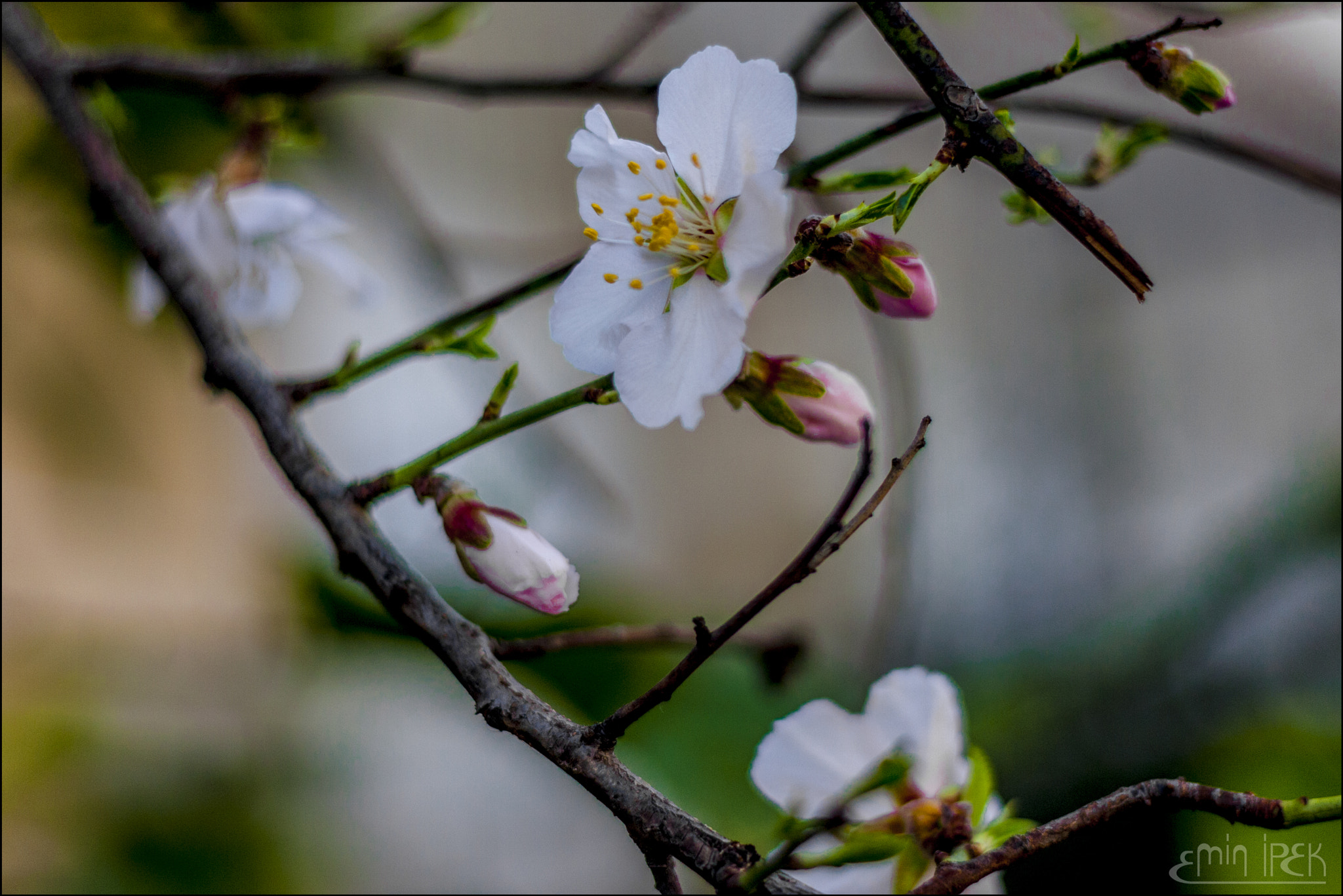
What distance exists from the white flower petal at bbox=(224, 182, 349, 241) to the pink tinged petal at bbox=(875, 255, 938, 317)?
1.02 feet

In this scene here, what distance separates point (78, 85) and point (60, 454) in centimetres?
71

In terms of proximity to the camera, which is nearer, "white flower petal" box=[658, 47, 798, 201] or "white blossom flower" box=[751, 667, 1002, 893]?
Result: "white flower petal" box=[658, 47, 798, 201]

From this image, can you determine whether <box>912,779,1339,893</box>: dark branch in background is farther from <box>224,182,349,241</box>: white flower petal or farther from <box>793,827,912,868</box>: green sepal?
<box>224,182,349,241</box>: white flower petal

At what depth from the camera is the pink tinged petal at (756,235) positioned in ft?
0.67

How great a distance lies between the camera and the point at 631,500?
121cm

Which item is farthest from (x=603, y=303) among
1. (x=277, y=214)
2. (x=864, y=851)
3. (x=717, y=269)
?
(x=277, y=214)

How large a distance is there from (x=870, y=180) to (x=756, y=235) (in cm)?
5

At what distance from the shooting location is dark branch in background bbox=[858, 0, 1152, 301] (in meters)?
0.17

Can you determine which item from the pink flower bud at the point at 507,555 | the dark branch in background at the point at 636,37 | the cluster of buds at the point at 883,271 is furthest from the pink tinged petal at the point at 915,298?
the dark branch in background at the point at 636,37

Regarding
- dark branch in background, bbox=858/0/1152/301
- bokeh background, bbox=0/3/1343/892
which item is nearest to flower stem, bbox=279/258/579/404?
dark branch in background, bbox=858/0/1152/301

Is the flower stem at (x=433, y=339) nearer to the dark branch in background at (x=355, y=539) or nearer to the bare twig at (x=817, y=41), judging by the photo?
the dark branch in background at (x=355, y=539)

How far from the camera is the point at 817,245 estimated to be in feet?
0.65

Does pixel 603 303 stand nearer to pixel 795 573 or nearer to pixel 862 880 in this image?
pixel 795 573

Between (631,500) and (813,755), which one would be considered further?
(631,500)
